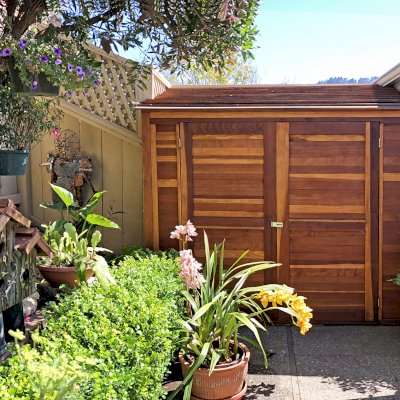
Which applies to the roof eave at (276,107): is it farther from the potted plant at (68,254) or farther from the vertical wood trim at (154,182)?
the potted plant at (68,254)

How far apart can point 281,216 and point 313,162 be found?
575mm

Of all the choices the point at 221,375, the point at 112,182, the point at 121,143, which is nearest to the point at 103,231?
the point at 112,182

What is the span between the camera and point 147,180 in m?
4.92

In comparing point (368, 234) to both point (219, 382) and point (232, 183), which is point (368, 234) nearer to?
point (232, 183)

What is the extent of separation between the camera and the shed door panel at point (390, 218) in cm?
477

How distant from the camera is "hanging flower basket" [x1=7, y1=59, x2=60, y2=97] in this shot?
120 inches

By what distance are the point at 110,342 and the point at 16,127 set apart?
5.46 feet

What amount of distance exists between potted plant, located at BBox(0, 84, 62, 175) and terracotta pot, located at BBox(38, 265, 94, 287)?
1.10 metres

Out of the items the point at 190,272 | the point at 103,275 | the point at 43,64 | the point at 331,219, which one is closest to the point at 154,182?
the point at 190,272

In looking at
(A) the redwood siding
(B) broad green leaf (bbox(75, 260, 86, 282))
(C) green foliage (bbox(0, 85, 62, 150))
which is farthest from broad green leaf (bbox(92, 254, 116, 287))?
(A) the redwood siding

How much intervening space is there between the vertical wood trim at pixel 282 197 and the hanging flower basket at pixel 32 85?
2276 mm

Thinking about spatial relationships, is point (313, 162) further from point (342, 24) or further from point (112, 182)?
point (342, 24)

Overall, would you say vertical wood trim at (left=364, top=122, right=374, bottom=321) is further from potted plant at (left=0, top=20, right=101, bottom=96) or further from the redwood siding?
potted plant at (left=0, top=20, right=101, bottom=96)

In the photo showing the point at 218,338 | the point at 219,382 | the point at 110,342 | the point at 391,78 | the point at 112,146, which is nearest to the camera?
the point at 110,342
